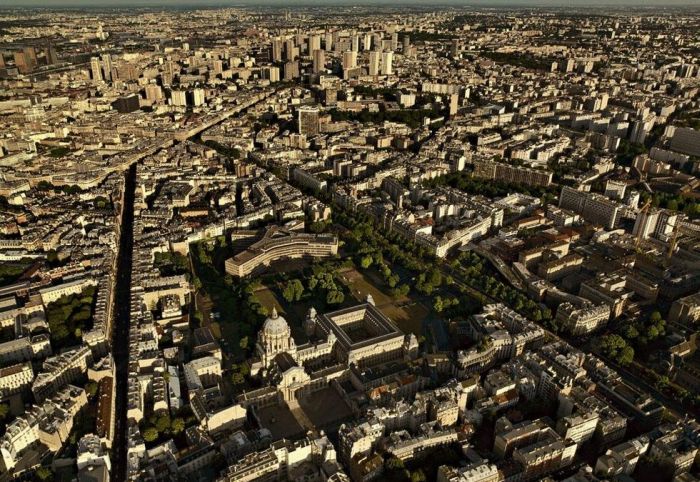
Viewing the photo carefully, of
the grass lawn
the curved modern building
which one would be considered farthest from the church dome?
the curved modern building

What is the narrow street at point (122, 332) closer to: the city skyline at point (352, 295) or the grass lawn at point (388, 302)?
the city skyline at point (352, 295)

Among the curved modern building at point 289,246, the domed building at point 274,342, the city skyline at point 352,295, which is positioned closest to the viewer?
the city skyline at point 352,295

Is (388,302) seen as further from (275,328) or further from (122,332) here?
(122,332)

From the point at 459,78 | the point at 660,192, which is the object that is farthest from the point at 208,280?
the point at 459,78

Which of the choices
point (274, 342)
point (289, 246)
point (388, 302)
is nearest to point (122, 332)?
point (274, 342)

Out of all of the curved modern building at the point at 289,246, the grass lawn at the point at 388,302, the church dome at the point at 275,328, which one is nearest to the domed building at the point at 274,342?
the church dome at the point at 275,328

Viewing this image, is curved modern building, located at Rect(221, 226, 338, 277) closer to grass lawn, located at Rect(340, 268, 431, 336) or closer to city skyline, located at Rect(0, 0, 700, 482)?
city skyline, located at Rect(0, 0, 700, 482)

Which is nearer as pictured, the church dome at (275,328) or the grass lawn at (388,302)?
the church dome at (275,328)

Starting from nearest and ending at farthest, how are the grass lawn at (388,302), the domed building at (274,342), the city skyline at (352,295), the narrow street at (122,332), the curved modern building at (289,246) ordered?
the city skyline at (352,295)
the narrow street at (122,332)
the domed building at (274,342)
the grass lawn at (388,302)
the curved modern building at (289,246)
